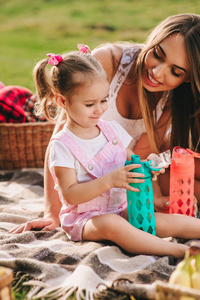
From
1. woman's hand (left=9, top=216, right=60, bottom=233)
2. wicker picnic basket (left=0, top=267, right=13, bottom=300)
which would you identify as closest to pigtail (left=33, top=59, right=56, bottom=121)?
woman's hand (left=9, top=216, right=60, bottom=233)

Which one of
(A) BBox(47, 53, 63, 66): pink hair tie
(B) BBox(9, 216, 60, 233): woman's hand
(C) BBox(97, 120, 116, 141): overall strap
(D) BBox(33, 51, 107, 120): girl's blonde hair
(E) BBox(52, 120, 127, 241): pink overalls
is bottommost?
(B) BBox(9, 216, 60, 233): woman's hand

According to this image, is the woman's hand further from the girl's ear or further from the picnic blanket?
the girl's ear

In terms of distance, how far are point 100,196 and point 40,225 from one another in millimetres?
382

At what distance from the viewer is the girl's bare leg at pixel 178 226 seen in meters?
1.92

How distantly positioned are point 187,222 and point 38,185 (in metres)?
1.20

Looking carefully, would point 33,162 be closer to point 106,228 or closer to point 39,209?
point 39,209

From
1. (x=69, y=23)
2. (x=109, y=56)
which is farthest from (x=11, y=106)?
(x=69, y=23)

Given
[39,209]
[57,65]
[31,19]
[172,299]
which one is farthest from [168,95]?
[31,19]

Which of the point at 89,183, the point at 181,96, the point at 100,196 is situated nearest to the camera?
the point at 89,183

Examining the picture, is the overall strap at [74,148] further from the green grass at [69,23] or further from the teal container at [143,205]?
the green grass at [69,23]

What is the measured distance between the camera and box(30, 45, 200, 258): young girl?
177 cm

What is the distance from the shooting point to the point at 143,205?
184 centimetres

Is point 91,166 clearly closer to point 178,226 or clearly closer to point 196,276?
point 178,226

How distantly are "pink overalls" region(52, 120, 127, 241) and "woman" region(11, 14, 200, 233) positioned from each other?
0.68 feet
